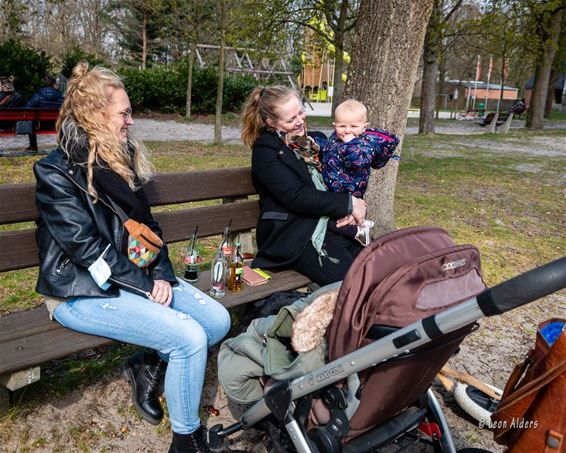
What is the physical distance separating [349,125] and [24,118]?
8472 mm

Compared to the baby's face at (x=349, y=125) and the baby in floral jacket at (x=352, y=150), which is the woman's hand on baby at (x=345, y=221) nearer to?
the baby in floral jacket at (x=352, y=150)

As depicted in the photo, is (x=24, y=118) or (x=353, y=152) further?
(x=24, y=118)

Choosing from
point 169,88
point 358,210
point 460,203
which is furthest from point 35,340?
point 169,88

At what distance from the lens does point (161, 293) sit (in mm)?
2779

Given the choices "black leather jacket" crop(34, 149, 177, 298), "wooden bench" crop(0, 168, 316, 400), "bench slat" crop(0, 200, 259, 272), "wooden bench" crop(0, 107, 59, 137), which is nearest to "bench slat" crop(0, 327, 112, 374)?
"wooden bench" crop(0, 168, 316, 400)

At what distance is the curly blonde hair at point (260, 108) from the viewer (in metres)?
3.55

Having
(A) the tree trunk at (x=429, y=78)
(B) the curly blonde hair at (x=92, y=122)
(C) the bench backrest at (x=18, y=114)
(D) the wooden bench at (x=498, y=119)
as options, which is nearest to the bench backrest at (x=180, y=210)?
(B) the curly blonde hair at (x=92, y=122)

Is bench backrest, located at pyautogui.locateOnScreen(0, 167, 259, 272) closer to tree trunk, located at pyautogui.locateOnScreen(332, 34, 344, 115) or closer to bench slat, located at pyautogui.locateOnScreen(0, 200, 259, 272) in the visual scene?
bench slat, located at pyautogui.locateOnScreen(0, 200, 259, 272)

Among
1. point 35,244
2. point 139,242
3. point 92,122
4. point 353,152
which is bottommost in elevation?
point 35,244

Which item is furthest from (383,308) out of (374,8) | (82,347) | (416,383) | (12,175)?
(12,175)

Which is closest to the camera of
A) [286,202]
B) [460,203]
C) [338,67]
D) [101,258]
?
[101,258]

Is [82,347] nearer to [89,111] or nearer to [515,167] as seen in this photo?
[89,111]

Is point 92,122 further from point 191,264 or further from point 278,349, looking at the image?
point 278,349

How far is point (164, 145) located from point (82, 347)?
10788mm
